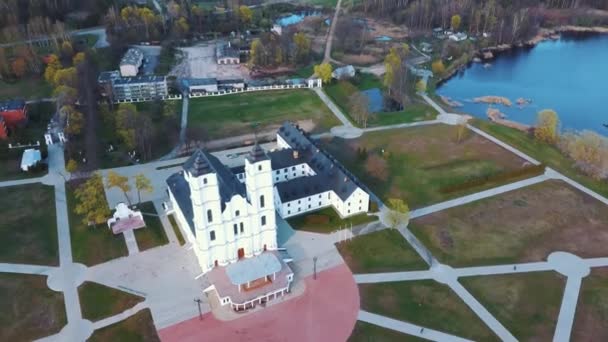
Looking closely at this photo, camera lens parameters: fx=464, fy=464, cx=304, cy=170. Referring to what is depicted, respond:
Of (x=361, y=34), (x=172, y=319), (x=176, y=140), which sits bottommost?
(x=172, y=319)

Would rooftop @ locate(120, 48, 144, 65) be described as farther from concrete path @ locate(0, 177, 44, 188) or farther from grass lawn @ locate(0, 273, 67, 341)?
grass lawn @ locate(0, 273, 67, 341)

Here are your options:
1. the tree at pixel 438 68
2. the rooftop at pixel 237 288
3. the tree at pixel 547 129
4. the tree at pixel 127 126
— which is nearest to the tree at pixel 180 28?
the tree at pixel 127 126

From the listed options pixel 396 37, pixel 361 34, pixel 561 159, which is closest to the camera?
pixel 561 159

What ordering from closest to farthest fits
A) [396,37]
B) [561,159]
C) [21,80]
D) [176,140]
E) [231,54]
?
1. [561,159]
2. [176,140]
3. [21,80]
4. [231,54]
5. [396,37]

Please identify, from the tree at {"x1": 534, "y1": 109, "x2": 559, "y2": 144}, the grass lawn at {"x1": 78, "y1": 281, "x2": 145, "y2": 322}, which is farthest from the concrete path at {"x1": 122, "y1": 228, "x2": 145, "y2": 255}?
the tree at {"x1": 534, "y1": 109, "x2": 559, "y2": 144}

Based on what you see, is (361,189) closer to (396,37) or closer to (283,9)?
(396,37)

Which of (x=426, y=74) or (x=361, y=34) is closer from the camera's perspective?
(x=426, y=74)

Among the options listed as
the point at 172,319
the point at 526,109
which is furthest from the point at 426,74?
the point at 172,319
